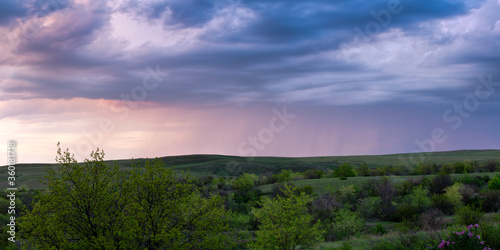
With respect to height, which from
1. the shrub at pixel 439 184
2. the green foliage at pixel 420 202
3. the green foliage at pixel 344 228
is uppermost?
the shrub at pixel 439 184

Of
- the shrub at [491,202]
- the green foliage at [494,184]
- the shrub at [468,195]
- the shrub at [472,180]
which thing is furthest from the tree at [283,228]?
the shrub at [472,180]

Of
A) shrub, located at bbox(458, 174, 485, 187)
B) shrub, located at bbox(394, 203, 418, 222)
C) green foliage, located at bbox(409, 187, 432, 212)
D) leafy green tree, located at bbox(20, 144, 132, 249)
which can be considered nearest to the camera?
leafy green tree, located at bbox(20, 144, 132, 249)

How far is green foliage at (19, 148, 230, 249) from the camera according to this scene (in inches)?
557

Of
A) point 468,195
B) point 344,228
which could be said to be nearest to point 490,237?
→ point 344,228

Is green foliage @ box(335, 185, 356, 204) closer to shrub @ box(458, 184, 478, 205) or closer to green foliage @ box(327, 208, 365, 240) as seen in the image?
shrub @ box(458, 184, 478, 205)

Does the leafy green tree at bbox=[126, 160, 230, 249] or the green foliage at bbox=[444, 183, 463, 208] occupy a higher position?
the leafy green tree at bbox=[126, 160, 230, 249]

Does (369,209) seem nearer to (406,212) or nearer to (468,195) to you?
(406,212)

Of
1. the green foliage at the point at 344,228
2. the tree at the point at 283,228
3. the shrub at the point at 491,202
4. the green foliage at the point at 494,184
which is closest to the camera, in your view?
the tree at the point at 283,228

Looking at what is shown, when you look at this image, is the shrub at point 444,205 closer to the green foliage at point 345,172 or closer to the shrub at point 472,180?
the shrub at point 472,180

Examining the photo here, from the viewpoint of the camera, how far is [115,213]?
48.0ft

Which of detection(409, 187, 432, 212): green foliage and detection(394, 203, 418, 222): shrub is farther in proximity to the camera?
detection(409, 187, 432, 212): green foliage

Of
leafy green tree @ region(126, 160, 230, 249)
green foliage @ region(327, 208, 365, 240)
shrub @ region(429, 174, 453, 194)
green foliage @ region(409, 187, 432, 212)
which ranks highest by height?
leafy green tree @ region(126, 160, 230, 249)

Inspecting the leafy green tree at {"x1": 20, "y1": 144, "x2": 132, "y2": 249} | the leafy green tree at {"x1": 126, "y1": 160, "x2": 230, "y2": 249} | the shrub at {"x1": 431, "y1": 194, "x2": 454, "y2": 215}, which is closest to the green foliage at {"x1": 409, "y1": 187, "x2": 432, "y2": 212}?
the shrub at {"x1": 431, "y1": 194, "x2": 454, "y2": 215}

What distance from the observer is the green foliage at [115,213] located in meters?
14.1
